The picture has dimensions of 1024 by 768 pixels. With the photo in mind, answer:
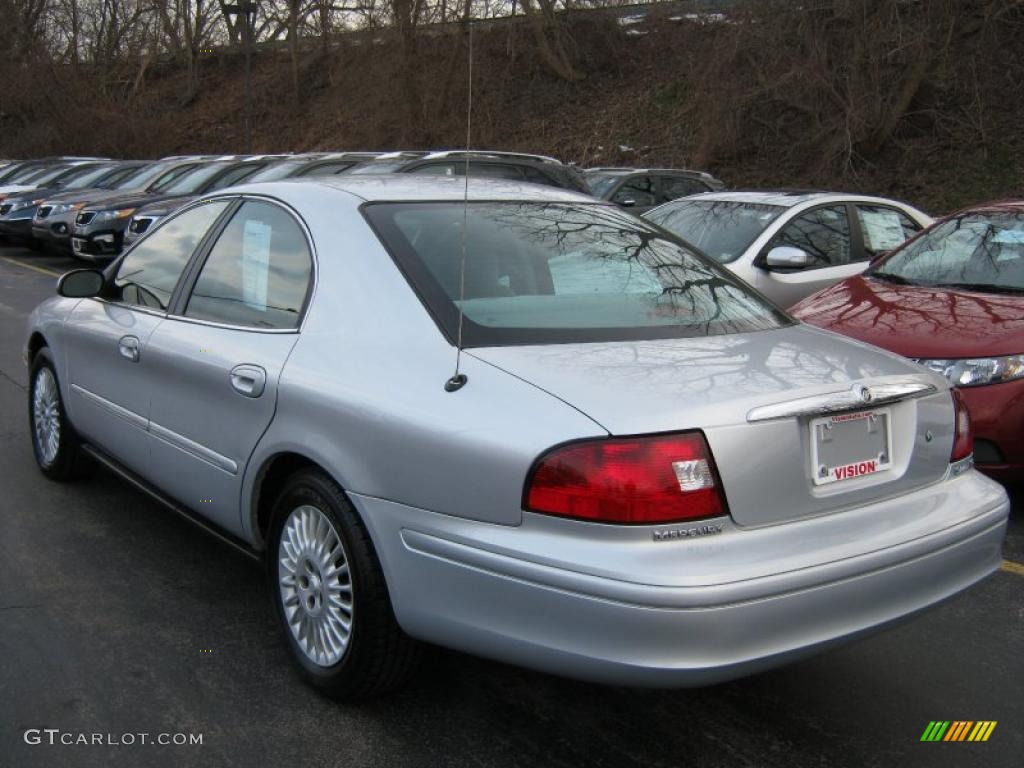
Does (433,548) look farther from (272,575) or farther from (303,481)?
(272,575)

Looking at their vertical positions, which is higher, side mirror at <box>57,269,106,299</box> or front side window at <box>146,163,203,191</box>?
front side window at <box>146,163,203,191</box>

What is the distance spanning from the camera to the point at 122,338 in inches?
169

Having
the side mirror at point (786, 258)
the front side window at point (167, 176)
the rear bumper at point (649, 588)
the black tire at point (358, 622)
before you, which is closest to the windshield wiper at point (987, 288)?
the side mirror at point (786, 258)

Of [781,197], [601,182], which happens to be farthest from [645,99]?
[781,197]

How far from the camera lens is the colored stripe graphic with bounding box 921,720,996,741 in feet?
9.95

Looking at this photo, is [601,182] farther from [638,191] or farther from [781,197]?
[781,197]

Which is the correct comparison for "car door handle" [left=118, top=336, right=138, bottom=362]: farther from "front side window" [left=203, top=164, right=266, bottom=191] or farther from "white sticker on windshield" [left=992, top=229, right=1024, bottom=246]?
"front side window" [left=203, top=164, right=266, bottom=191]

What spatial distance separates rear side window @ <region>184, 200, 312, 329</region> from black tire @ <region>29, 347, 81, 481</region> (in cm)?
145

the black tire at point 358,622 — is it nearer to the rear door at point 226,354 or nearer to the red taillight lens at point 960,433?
the rear door at point 226,354

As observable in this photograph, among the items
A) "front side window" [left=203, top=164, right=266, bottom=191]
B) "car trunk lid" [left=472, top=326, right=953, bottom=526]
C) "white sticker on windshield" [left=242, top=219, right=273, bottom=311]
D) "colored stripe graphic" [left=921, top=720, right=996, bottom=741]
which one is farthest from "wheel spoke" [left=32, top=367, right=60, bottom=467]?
"front side window" [left=203, top=164, right=266, bottom=191]

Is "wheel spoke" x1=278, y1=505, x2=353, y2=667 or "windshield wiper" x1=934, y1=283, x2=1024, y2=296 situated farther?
"windshield wiper" x1=934, y1=283, x2=1024, y2=296

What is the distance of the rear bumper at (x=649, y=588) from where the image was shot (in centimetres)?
242

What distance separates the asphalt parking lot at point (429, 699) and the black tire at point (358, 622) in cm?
10

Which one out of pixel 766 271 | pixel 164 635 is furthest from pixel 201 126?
pixel 164 635
